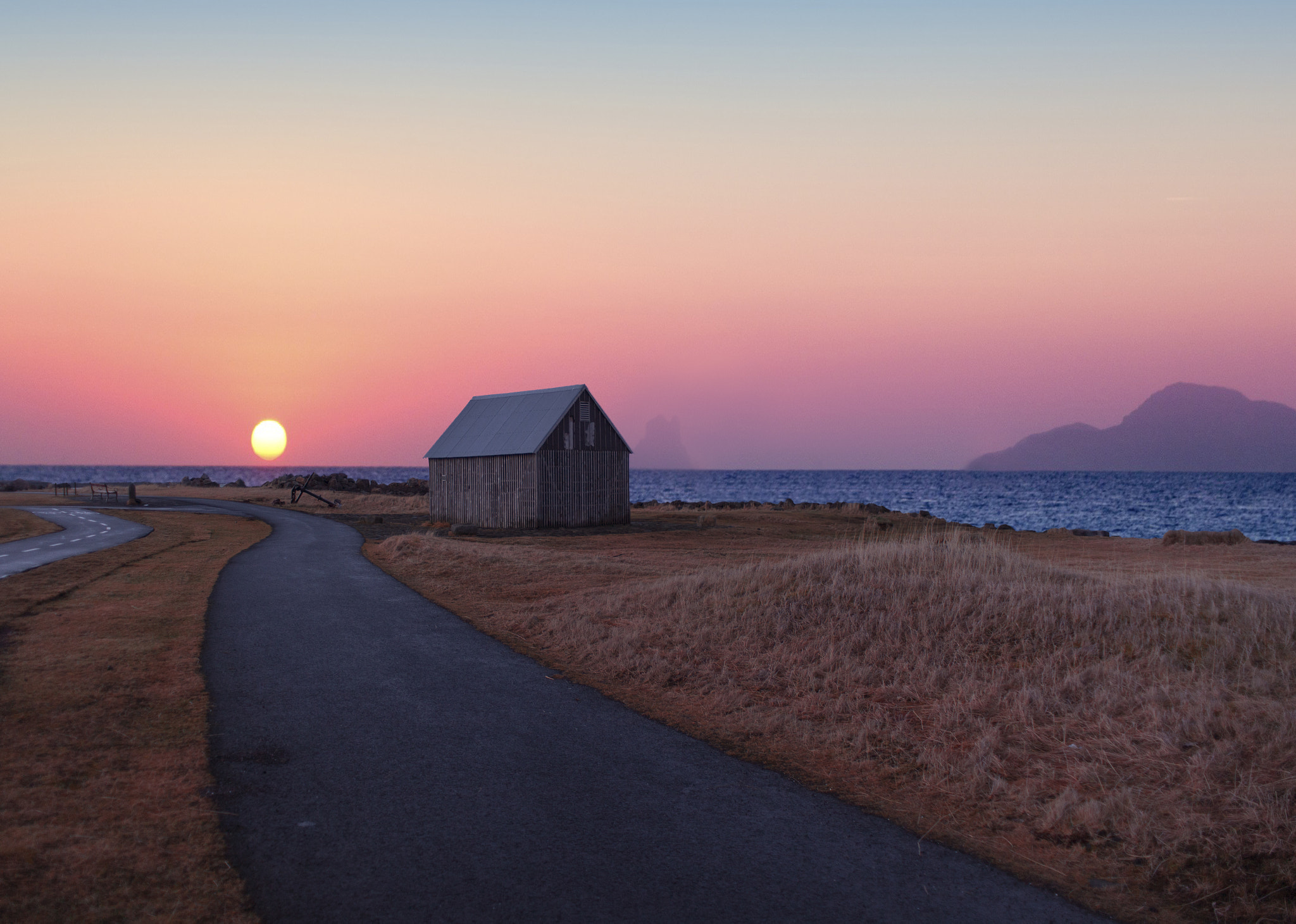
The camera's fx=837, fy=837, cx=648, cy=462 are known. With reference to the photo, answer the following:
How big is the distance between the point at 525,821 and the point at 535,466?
32.8m

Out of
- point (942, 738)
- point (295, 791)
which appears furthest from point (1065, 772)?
point (295, 791)

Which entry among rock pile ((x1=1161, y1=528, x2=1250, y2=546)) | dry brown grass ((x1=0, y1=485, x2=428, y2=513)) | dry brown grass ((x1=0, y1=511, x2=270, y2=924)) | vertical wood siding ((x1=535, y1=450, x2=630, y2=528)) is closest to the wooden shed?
vertical wood siding ((x1=535, y1=450, x2=630, y2=528))

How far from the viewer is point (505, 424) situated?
1644 inches

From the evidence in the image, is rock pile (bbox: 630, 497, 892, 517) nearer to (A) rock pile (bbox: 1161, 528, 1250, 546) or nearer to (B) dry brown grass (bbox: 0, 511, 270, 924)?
(A) rock pile (bbox: 1161, 528, 1250, 546)

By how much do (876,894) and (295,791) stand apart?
4247 millimetres

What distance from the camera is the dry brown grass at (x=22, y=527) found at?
3070cm

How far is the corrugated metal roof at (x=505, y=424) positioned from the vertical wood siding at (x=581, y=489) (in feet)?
4.87

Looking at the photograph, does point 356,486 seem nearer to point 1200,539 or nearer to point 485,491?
point 485,491

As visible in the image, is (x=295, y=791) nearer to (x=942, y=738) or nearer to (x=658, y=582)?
(x=942, y=738)

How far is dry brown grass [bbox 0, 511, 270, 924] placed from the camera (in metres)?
4.70

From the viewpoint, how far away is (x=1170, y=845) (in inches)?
218

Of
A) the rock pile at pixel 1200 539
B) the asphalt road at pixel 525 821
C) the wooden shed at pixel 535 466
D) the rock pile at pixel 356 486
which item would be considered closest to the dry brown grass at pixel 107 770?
the asphalt road at pixel 525 821

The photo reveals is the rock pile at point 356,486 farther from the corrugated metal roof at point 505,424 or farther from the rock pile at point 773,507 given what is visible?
the corrugated metal roof at point 505,424

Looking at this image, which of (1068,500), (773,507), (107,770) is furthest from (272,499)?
(1068,500)
